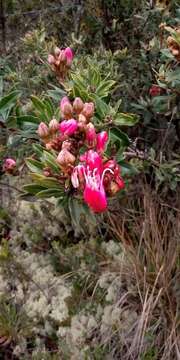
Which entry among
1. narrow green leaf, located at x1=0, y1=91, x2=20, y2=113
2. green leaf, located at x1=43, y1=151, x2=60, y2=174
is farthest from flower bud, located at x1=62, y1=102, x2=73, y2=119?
narrow green leaf, located at x1=0, y1=91, x2=20, y2=113

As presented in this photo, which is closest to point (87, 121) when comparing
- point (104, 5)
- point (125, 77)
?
point (125, 77)

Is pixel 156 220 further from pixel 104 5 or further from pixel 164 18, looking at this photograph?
pixel 104 5

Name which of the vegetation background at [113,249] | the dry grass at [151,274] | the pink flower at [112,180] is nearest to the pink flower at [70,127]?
the pink flower at [112,180]

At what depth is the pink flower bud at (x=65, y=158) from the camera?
104cm

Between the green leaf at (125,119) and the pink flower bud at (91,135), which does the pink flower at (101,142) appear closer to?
the pink flower bud at (91,135)

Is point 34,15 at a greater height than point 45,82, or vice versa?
point 34,15

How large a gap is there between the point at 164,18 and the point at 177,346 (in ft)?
4.65

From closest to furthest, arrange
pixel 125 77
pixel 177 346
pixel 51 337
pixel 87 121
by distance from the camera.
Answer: pixel 87 121 < pixel 177 346 < pixel 51 337 < pixel 125 77

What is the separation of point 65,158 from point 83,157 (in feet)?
0.13

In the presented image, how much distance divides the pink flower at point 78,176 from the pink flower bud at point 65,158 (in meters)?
0.03

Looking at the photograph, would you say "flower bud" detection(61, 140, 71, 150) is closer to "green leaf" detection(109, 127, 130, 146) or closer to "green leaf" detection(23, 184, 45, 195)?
"green leaf" detection(23, 184, 45, 195)

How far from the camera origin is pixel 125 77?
91.5 inches

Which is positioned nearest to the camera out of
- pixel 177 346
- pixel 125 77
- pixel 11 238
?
pixel 177 346

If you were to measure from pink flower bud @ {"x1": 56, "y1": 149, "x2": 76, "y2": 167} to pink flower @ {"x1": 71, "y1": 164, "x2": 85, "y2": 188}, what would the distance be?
0.03 metres
